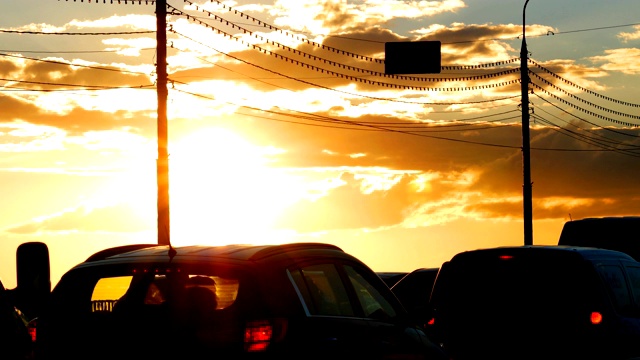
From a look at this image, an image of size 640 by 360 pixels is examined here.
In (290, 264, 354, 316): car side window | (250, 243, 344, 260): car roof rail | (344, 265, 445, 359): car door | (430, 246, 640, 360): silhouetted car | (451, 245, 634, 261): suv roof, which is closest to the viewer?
(250, 243, 344, 260): car roof rail

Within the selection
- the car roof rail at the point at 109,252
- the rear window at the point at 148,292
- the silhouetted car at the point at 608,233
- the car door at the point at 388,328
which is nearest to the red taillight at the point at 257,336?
the rear window at the point at 148,292

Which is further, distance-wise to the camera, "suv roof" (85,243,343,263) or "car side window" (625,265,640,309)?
"car side window" (625,265,640,309)

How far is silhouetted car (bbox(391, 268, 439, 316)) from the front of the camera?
21.4 meters

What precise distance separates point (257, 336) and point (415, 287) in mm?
15224

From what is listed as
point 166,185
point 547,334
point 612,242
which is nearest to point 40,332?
point 547,334

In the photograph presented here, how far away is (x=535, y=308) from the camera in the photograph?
11648mm

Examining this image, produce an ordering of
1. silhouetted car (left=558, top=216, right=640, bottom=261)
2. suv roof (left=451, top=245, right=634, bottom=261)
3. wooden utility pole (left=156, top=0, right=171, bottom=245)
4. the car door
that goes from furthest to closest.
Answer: wooden utility pole (left=156, top=0, right=171, bottom=245) → silhouetted car (left=558, top=216, right=640, bottom=261) → suv roof (left=451, top=245, right=634, bottom=261) → the car door

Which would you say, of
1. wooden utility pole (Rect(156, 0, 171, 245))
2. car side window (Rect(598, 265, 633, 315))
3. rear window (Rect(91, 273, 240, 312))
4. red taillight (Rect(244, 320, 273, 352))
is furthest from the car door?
wooden utility pole (Rect(156, 0, 171, 245))

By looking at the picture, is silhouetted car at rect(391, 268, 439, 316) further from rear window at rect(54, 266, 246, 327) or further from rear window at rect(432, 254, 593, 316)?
rear window at rect(54, 266, 246, 327)

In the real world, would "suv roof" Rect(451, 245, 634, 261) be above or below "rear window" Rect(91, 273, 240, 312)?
below

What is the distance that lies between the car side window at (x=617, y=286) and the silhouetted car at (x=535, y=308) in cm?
2

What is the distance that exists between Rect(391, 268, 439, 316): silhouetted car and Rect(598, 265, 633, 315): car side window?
8.63 m

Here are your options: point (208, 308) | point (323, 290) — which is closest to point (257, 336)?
point (208, 308)

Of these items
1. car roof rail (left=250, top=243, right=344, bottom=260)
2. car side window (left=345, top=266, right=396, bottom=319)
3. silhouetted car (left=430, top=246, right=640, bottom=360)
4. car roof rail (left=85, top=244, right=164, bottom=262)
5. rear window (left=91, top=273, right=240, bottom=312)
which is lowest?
silhouetted car (left=430, top=246, right=640, bottom=360)
